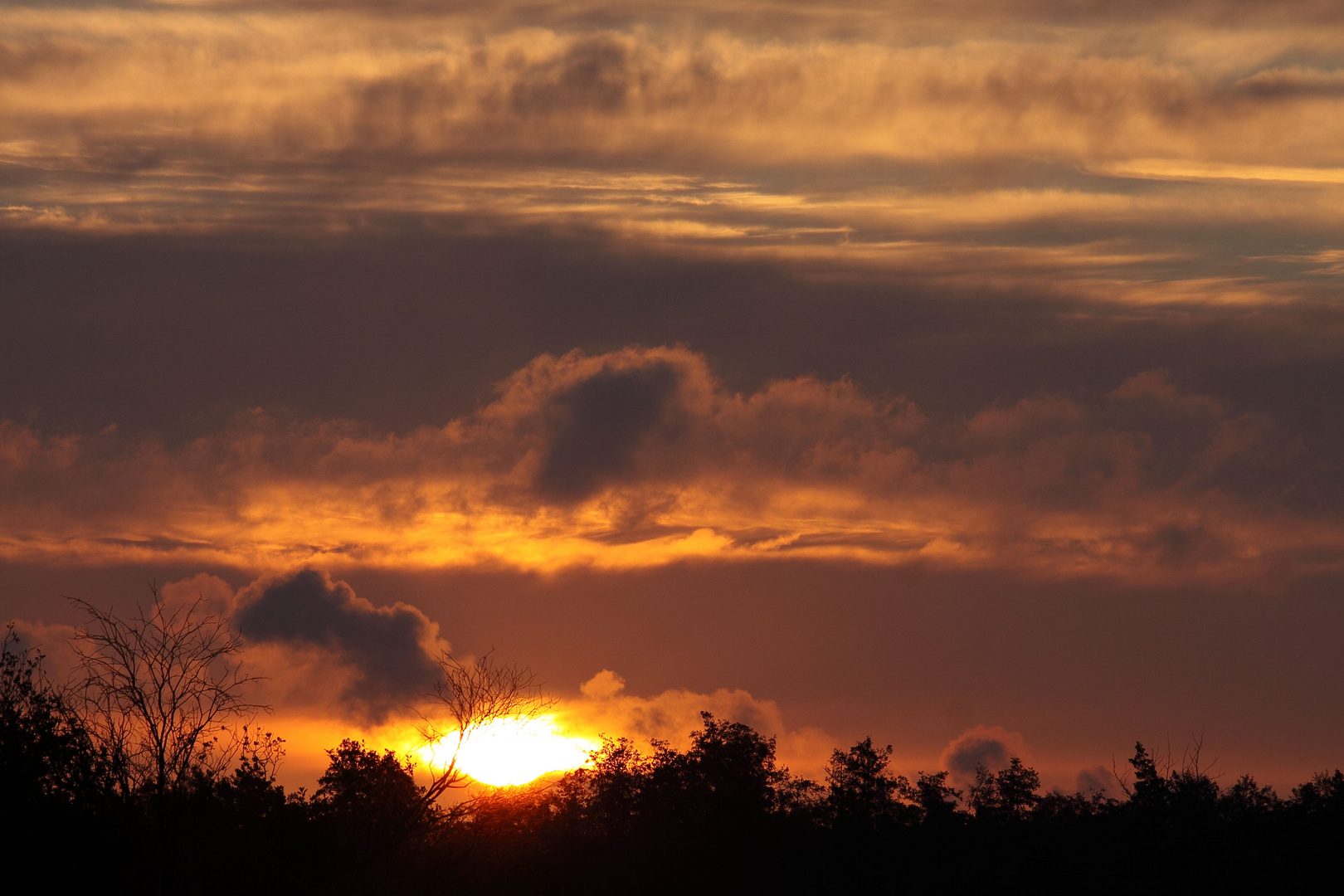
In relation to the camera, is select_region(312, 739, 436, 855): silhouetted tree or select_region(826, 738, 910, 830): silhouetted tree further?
select_region(826, 738, 910, 830): silhouetted tree

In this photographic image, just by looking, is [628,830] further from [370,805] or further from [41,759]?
[41,759]

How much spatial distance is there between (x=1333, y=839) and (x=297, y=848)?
53489 millimetres

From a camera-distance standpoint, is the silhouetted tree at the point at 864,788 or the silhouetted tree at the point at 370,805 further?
the silhouetted tree at the point at 864,788

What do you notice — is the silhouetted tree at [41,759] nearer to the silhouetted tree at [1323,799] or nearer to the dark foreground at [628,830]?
the dark foreground at [628,830]

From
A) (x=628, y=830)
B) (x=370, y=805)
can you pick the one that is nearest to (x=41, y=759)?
(x=370, y=805)

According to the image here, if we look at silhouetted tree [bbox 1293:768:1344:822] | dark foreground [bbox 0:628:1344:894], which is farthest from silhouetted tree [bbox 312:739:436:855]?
silhouetted tree [bbox 1293:768:1344:822]

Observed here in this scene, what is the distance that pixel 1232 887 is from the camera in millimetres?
67188

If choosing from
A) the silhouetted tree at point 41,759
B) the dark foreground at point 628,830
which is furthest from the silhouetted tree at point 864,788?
the silhouetted tree at point 41,759

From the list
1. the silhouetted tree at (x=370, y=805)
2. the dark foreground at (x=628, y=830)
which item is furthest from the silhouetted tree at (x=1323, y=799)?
the silhouetted tree at (x=370, y=805)

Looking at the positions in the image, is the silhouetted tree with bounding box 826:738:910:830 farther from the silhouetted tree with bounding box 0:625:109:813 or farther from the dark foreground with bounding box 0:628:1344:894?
the silhouetted tree with bounding box 0:625:109:813

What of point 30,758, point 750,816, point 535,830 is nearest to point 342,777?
point 535,830

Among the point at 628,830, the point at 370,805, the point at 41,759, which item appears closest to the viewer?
the point at 41,759

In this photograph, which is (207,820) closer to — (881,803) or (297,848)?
(297,848)

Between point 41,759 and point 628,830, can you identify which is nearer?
point 41,759
